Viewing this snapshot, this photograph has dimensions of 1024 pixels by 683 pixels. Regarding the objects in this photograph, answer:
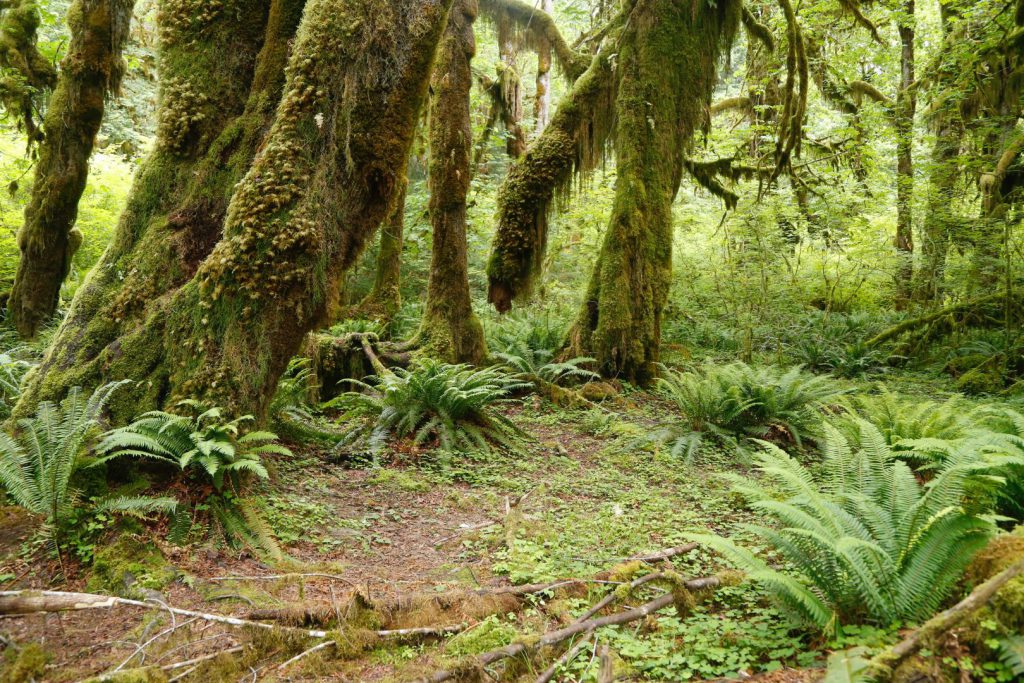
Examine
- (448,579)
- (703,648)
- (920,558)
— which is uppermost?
(920,558)

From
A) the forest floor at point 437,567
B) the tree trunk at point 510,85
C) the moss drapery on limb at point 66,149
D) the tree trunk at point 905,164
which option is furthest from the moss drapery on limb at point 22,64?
the tree trunk at point 905,164

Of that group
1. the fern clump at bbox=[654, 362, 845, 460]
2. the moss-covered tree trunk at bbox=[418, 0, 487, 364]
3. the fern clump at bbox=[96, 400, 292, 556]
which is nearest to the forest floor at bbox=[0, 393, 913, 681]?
the fern clump at bbox=[96, 400, 292, 556]

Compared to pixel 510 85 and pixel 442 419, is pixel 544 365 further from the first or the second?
pixel 510 85

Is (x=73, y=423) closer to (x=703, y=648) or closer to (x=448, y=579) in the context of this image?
(x=448, y=579)

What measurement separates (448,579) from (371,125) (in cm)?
321

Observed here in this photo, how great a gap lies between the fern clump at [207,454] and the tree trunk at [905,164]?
1264cm

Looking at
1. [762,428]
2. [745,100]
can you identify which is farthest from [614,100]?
[745,100]

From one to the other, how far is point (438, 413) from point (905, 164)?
13.3m

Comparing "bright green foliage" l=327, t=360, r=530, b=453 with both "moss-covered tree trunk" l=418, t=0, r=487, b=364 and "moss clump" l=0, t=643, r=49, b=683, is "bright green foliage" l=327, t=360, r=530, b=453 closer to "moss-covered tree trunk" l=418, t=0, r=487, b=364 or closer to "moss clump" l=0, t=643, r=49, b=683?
"moss-covered tree trunk" l=418, t=0, r=487, b=364

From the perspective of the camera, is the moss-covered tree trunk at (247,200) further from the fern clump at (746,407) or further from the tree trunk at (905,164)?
the tree trunk at (905,164)

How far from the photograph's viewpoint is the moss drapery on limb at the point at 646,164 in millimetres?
8344

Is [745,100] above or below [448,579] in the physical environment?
above

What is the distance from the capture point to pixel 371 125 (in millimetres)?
4340

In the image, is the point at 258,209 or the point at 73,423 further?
the point at 258,209
